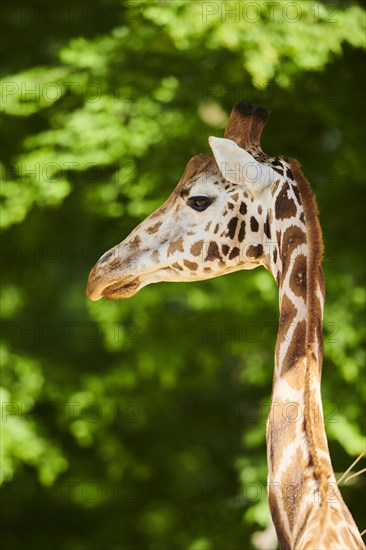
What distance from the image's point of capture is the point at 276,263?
9.81ft

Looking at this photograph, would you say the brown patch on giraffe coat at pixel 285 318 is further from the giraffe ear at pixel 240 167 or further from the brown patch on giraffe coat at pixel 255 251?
the giraffe ear at pixel 240 167

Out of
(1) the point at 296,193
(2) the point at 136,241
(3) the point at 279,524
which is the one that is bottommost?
(3) the point at 279,524

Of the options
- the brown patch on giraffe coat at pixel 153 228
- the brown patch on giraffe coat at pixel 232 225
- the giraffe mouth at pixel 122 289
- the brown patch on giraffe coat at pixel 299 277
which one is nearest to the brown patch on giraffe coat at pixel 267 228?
the brown patch on giraffe coat at pixel 232 225

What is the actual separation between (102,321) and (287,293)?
3.84 m

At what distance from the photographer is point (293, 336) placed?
276cm

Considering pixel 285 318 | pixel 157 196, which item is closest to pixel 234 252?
pixel 285 318

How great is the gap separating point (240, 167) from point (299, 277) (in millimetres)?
455

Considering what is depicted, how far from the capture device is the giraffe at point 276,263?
2557mm

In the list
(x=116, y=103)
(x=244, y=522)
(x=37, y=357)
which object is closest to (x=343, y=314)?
(x=244, y=522)

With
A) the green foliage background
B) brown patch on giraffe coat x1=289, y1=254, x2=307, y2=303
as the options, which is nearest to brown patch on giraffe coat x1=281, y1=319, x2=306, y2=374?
brown patch on giraffe coat x1=289, y1=254, x2=307, y2=303

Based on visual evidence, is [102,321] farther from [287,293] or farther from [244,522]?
[287,293]

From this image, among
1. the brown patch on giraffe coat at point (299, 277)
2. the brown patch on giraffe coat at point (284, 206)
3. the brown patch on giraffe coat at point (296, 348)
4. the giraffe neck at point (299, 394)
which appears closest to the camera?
the giraffe neck at point (299, 394)

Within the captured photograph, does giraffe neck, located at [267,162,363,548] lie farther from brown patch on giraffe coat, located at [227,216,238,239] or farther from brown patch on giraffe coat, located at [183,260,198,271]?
brown patch on giraffe coat, located at [183,260,198,271]

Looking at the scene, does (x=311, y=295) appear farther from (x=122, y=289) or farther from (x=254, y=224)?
(x=122, y=289)
